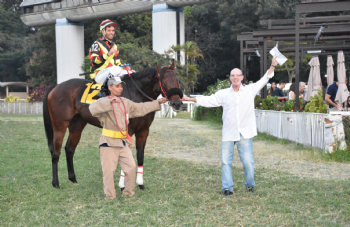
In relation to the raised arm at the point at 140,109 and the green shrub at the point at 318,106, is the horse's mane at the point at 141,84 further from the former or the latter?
the green shrub at the point at 318,106

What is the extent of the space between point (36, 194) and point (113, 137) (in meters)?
1.53

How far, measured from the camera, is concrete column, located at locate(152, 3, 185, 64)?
32500mm

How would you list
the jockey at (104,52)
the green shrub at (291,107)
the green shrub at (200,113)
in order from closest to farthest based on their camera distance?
the jockey at (104,52) < the green shrub at (291,107) < the green shrub at (200,113)

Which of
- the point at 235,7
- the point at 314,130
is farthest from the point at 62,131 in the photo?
the point at 235,7

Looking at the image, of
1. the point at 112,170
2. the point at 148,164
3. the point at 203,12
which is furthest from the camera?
the point at 203,12

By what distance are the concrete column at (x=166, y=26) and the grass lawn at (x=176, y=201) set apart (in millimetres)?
25314

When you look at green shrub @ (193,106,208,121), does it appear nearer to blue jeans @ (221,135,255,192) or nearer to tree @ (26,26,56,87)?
blue jeans @ (221,135,255,192)

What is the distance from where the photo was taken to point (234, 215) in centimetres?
504

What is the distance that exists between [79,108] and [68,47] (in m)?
33.3

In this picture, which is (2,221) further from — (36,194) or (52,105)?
(52,105)

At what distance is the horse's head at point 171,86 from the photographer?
5.95 metres

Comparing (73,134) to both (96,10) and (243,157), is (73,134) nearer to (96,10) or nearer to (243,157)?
(243,157)

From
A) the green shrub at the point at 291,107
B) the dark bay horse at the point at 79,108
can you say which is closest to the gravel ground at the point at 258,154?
the green shrub at the point at 291,107

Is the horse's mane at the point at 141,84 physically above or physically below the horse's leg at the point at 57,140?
above
